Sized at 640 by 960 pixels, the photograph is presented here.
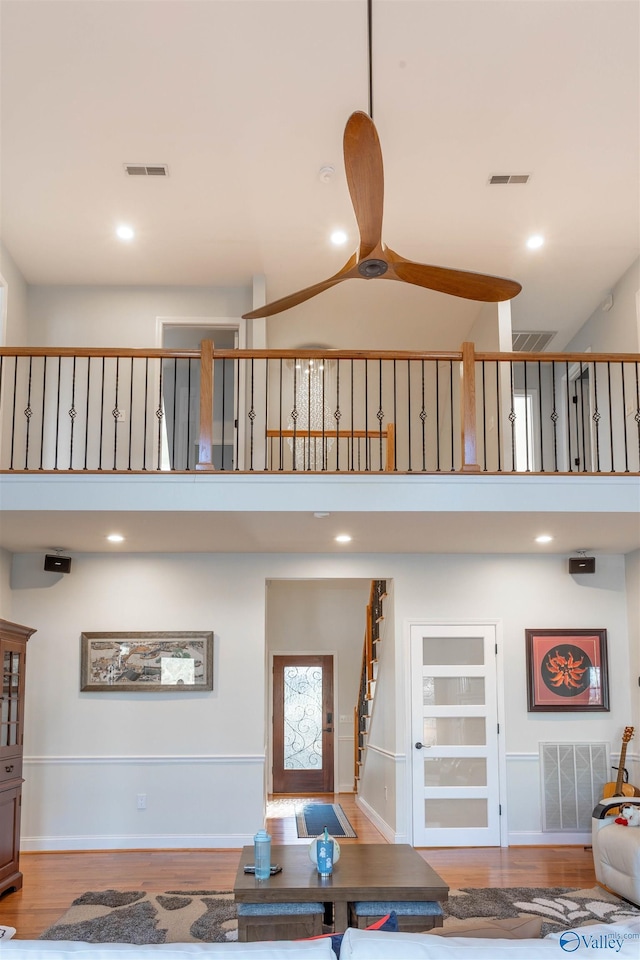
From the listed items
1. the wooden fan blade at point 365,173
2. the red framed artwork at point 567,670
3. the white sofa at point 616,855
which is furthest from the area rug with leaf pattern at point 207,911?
the wooden fan blade at point 365,173

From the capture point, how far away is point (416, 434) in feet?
36.2

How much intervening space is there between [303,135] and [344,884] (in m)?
4.94

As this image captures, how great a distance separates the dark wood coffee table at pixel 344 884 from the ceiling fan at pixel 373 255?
313 centimetres

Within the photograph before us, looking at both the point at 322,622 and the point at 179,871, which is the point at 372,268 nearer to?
the point at 179,871

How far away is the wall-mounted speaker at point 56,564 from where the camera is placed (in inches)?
307

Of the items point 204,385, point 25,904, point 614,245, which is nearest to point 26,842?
point 25,904

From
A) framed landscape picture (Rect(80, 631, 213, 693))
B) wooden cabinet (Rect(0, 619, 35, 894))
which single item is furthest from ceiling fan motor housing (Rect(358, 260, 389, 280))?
framed landscape picture (Rect(80, 631, 213, 693))

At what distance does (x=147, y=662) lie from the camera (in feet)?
26.4

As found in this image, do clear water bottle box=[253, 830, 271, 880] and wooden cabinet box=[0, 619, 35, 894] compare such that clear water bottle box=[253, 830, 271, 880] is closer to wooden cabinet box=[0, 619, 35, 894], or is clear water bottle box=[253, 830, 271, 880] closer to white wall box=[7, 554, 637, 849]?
wooden cabinet box=[0, 619, 35, 894]

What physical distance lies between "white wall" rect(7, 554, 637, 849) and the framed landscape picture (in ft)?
0.29

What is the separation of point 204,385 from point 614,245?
13.2ft

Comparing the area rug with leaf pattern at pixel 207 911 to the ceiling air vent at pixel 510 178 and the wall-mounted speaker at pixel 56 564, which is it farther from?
the ceiling air vent at pixel 510 178

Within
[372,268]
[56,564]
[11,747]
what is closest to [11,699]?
[11,747]

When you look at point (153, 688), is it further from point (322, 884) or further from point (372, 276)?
point (372, 276)
